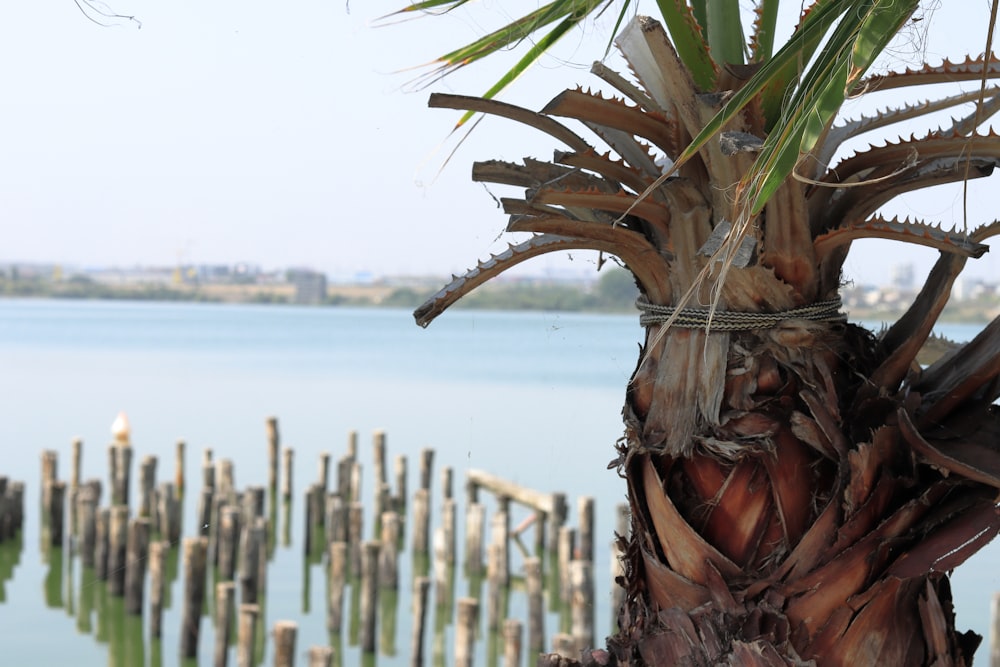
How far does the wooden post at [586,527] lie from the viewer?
487 inches

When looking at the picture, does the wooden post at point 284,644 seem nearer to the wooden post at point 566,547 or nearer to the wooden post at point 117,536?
the wooden post at point 566,547

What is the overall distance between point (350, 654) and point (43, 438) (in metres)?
21.3

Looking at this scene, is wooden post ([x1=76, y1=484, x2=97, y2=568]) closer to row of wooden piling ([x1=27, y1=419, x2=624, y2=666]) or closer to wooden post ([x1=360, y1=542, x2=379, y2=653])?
row of wooden piling ([x1=27, y1=419, x2=624, y2=666])

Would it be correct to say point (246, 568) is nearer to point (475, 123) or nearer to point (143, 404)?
point (475, 123)

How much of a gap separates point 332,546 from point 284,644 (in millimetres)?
2004

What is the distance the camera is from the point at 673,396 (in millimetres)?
2166

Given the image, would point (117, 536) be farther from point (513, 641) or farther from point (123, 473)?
point (513, 641)

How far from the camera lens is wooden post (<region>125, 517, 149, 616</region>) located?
11305mm

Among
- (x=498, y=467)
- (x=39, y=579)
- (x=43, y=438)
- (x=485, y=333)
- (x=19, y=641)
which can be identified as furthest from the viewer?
(x=485, y=333)

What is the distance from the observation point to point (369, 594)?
10.5m

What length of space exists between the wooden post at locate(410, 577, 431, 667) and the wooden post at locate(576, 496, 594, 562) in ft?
9.98

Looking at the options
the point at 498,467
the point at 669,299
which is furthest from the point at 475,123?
the point at 498,467

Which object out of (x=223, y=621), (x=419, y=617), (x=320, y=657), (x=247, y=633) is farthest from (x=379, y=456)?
(x=320, y=657)

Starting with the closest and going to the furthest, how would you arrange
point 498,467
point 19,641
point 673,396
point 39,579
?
point 673,396 < point 19,641 < point 39,579 < point 498,467
